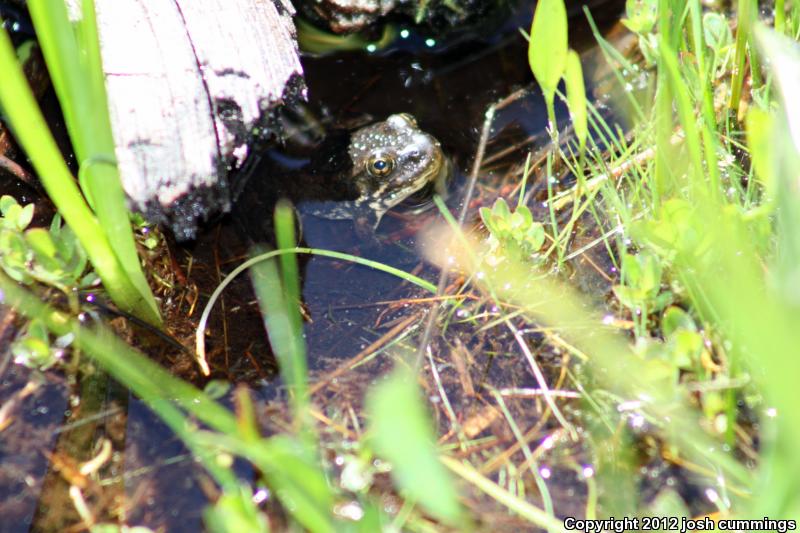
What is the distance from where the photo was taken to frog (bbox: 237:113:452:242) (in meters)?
3.06

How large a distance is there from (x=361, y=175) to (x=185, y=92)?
1034mm

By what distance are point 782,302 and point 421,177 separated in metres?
2.11

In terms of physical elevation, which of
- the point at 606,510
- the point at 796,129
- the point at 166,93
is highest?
the point at 796,129

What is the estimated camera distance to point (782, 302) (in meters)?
1.09

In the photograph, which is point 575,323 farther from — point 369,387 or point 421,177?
point 421,177

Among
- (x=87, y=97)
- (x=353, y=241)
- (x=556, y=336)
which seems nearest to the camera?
(x=87, y=97)

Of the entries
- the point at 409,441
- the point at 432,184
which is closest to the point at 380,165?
the point at 432,184

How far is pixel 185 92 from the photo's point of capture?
237 centimetres

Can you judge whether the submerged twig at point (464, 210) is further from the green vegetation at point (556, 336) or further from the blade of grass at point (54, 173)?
the blade of grass at point (54, 173)

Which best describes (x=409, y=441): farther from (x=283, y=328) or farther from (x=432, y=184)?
(x=432, y=184)

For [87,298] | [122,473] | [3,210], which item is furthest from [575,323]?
[3,210]

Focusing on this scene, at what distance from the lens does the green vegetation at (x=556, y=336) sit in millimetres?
1688

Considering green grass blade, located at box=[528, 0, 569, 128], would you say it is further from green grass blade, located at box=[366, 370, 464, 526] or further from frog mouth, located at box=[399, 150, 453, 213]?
green grass blade, located at box=[366, 370, 464, 526]

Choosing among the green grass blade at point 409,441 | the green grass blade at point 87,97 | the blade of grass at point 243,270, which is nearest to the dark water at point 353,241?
the blade of grass at point 243,270
